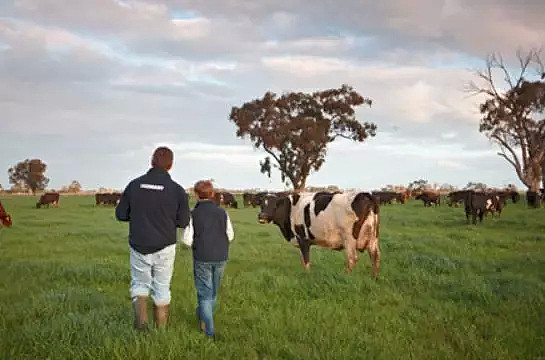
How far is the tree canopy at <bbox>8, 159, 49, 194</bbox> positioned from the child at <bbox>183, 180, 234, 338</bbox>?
397 feet

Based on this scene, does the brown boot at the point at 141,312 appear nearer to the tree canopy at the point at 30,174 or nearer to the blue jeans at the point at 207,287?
the blue jeans at the point at 207,287

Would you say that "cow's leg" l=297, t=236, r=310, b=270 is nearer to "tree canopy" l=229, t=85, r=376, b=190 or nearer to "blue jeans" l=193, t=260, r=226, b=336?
"blue jeans" l=193, t=260, r=226, b=336

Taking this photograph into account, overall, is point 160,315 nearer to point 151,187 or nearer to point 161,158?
point 151,187

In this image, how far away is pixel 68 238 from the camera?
20828mm

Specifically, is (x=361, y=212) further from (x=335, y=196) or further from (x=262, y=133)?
(x=262, y=133)

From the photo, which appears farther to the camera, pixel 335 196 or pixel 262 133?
pixel 262 133

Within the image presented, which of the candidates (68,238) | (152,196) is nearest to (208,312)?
(152,196)

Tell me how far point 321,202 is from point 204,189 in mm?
6336

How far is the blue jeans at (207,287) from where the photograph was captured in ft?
23.5

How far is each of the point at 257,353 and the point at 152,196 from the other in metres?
2.15

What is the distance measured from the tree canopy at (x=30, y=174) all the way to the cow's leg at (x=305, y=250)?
381 ft

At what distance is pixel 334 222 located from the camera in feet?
43.3

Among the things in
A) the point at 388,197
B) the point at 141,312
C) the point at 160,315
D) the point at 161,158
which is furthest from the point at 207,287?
the point at 388,197

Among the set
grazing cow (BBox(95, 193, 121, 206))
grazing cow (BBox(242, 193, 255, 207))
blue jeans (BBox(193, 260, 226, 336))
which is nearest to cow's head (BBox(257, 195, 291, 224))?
blue jeans (BBox(193, 260, 226, 336))
